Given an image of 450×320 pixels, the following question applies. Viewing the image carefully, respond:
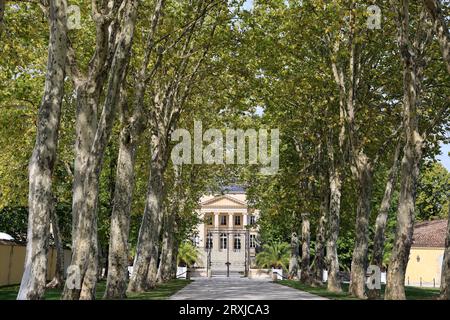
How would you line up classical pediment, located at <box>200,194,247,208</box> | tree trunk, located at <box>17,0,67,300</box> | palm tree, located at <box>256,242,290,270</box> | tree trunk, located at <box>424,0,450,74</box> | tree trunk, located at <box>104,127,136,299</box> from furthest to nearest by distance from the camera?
classical pediment, located at <box>200,194,247,208</box>, palm tree, located at <box>256,242,290,270</box>, tree trunk, located at <box>104,127,136,299</box>, tree trunk, located at <box>424,0,450,74</box>, tree trunk, located at <box>17,0,67,300</box>

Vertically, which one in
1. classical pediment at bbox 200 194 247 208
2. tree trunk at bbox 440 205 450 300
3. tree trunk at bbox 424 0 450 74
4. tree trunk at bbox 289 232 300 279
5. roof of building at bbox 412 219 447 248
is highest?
classical pediment at bbox 200 194 247 208

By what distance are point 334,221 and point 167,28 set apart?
11006 millimetres

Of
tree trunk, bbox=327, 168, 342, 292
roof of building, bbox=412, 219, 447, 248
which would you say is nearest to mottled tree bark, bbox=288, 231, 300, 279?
tree trunk, bbox=327, 168, 342, 292

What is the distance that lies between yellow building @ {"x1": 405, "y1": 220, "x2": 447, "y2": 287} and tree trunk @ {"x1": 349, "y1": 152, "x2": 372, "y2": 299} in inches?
1579

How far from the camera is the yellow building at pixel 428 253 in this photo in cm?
6250

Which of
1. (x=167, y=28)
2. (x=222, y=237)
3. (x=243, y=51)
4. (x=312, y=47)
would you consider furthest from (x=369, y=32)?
(x=222, y=237)

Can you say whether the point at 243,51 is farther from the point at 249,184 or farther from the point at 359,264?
the point at 249,184

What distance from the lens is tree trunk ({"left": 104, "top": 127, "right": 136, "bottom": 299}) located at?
66.8 ft

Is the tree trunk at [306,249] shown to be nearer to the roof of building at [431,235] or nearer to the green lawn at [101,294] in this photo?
the green lawn at [101,294]

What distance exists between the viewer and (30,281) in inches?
455

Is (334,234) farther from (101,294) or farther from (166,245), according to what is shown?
(166,245)

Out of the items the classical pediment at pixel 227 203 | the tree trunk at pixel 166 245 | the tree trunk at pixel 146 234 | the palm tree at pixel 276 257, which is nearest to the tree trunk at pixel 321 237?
the tree trunk at pixel 166 245

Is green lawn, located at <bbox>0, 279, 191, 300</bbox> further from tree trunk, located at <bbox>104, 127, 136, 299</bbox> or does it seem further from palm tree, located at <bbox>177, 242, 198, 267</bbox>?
palm tree, located at <bbox>177, 242, 198, 267</bbox>
